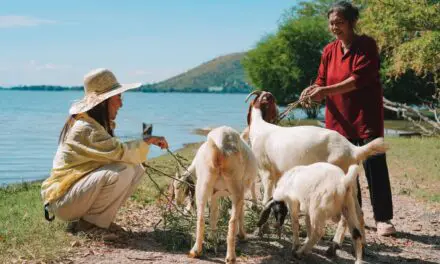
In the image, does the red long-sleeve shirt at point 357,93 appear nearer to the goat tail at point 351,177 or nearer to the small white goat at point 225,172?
the goat tail at point 351,177

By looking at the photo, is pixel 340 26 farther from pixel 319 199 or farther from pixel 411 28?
pixel 411 28

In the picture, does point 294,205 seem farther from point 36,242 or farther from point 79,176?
point 36,242

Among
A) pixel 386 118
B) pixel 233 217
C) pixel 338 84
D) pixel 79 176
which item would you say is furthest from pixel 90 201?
pixel 386 118

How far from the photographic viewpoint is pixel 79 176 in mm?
5520

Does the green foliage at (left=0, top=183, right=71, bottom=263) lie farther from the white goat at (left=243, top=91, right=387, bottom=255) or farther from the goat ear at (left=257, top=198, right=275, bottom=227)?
the white goat at (left=243, top=91, right=387, bottom=255)

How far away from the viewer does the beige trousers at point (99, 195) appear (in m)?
5.43

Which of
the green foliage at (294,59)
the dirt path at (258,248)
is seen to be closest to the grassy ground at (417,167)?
the dirt path at (258,248)

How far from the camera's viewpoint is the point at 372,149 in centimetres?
553

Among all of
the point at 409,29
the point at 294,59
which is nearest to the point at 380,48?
the point at 409,29

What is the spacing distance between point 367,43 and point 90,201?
127 inches

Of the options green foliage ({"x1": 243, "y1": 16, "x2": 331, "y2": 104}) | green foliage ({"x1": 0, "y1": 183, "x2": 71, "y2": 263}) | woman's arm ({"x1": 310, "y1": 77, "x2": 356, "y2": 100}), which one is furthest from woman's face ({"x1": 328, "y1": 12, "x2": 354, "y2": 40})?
green foliage ({"x1": 243, "y1": 16, "x2": 331, "y2": 104})

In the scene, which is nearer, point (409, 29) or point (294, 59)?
point (409, 29)

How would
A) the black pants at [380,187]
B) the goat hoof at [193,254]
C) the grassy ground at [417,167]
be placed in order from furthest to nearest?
the grassy ground at [417,167] < the black pants at [380,187] < the goat hoof at [193,254]

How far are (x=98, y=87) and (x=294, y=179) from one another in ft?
6.73
